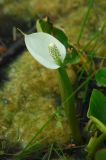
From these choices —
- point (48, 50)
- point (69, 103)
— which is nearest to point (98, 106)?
point (69, 103)

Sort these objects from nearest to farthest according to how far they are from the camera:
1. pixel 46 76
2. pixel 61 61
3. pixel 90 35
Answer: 1. pixel 61 61
2. pixel 46 76
3. pixel 90 35

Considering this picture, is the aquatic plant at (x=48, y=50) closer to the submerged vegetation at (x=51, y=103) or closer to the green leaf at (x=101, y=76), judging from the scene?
the submerged vegetation at (x=51, y=103)

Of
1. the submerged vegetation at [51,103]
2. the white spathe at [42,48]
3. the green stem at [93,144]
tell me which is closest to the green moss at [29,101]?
the submerged vegetation at [51,103]

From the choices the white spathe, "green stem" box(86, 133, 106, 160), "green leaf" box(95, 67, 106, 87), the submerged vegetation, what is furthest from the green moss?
the white spathe

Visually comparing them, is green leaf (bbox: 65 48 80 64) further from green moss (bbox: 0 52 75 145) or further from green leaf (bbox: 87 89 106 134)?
green moss (bbox: 0 52 75 145)

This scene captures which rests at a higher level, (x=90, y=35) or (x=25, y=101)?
(x=90, y=35)

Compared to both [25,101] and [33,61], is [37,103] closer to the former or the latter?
[25,101]

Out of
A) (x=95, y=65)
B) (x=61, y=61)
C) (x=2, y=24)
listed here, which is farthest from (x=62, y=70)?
(x=2, y=24)
